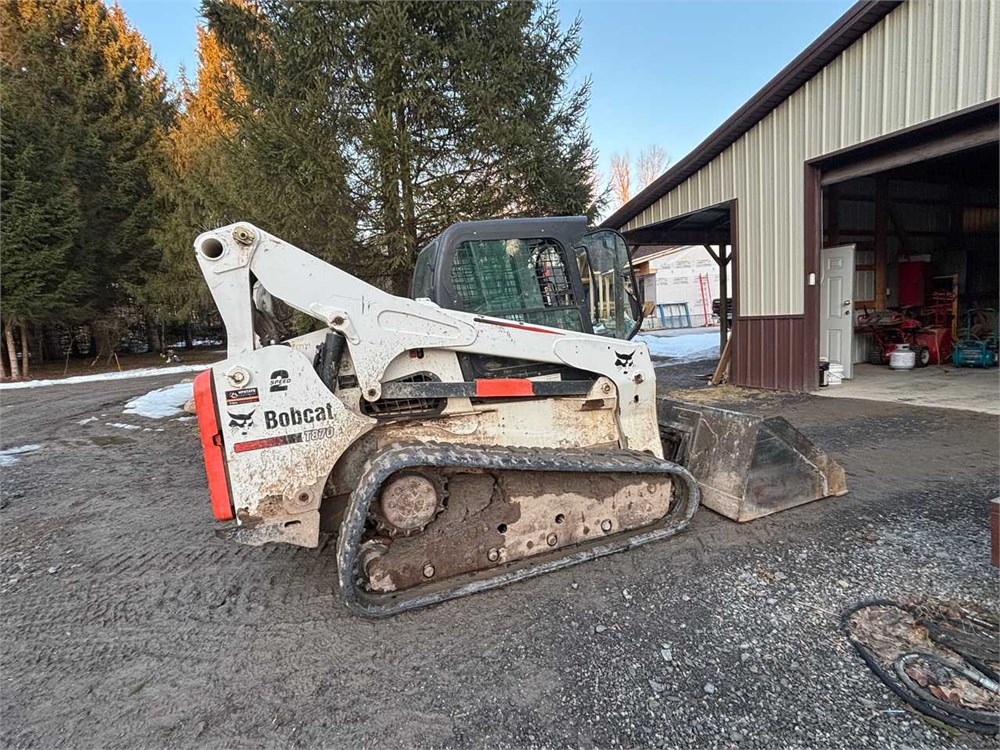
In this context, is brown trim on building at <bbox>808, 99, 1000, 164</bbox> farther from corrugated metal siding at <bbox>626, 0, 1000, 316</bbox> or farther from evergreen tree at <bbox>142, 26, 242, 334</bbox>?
evergreen tree at <bbox>142, 26, 242, 334</bbox>

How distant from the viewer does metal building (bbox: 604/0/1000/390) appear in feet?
20.0

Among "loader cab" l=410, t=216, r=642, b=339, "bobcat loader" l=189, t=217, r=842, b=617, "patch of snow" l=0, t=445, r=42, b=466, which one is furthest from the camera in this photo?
"patch of snow" l=0, t=445, r=42, b=466

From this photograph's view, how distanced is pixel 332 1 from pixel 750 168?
24.3 ft

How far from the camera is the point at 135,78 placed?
62.4 ft

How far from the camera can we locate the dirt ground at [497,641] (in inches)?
76.2

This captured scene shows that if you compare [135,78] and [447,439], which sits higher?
Result: [135,78]

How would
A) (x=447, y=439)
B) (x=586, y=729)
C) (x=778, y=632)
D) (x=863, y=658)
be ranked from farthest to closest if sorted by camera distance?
(x=447, y=439)
(x=778, y=632)
(x=863, y=658)
(x=586, y=729)

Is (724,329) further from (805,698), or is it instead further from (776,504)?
(805,698)

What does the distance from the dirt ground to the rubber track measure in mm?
78

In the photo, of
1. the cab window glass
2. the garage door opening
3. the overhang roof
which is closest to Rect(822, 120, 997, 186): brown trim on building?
the overhang roof

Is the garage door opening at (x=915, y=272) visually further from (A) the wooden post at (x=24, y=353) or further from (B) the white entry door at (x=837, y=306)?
(A) the wooden post at (x=24, y=353)

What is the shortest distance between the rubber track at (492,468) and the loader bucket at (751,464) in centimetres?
37

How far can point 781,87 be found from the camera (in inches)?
303

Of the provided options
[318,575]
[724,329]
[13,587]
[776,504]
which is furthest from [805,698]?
[724,329]
